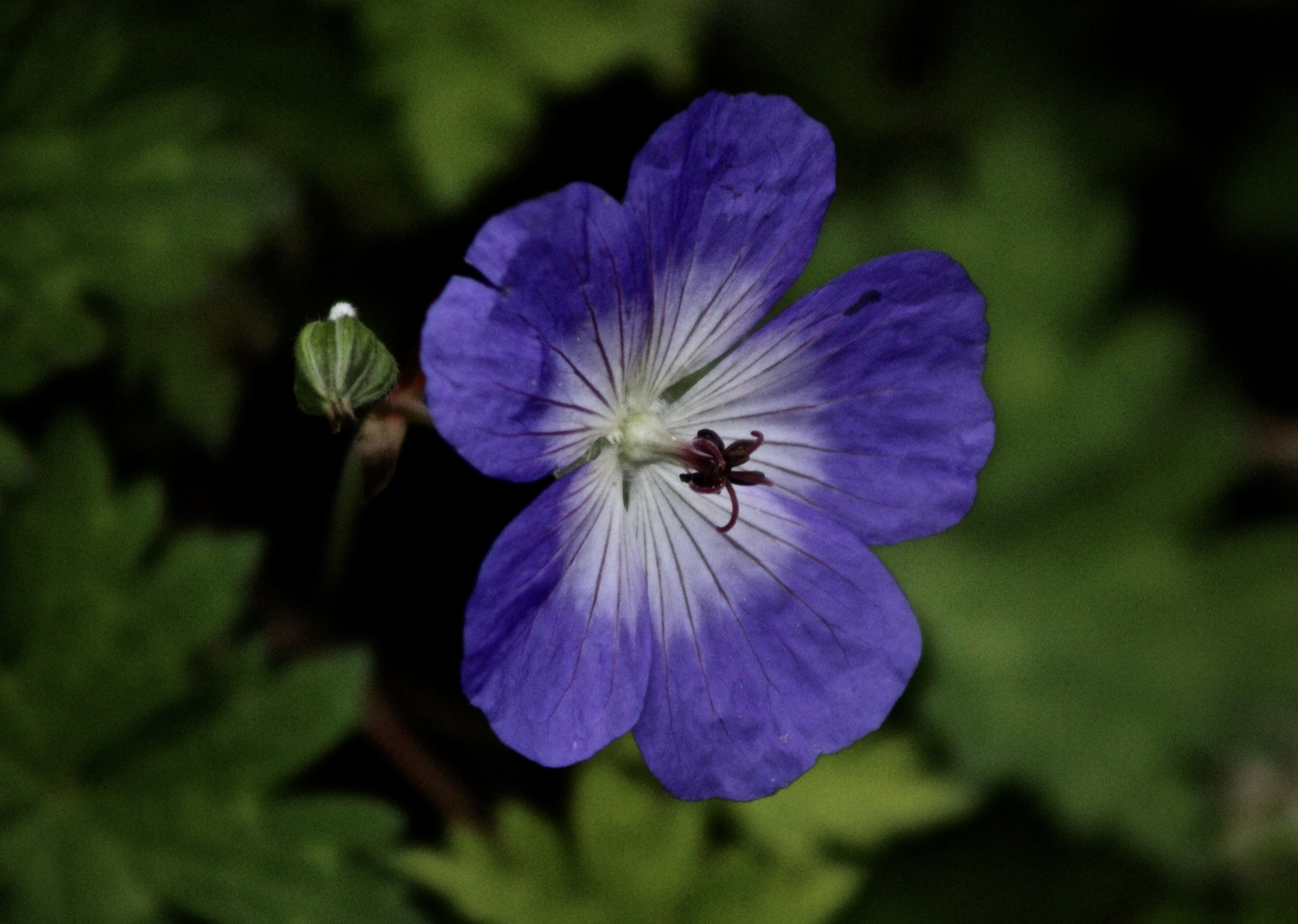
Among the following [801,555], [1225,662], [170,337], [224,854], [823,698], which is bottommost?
[1225,662]

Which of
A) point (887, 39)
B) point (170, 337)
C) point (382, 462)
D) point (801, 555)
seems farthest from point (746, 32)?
point (382, 462)

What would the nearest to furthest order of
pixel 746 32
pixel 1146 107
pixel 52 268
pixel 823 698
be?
1. pixel 823 698
2. pixel 52 268
3. pixel 746 32
4. pixel 1146 107

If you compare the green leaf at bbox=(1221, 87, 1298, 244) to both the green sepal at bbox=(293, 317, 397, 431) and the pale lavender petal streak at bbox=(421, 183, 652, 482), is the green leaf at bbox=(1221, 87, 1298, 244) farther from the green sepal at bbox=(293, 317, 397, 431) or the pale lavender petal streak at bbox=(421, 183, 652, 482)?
the green sepal at bbox=(293, 317, 397, 431)

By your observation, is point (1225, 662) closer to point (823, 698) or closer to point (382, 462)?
point (823, 698)

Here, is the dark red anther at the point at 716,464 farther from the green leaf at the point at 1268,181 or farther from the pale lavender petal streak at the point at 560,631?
the green leaf at the point at 1268,181

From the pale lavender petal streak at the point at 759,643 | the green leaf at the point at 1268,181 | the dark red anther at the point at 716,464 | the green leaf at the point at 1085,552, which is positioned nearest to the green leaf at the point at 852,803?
the green leaf at the point at 1085,552

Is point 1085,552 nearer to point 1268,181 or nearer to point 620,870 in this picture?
point 1268,181
